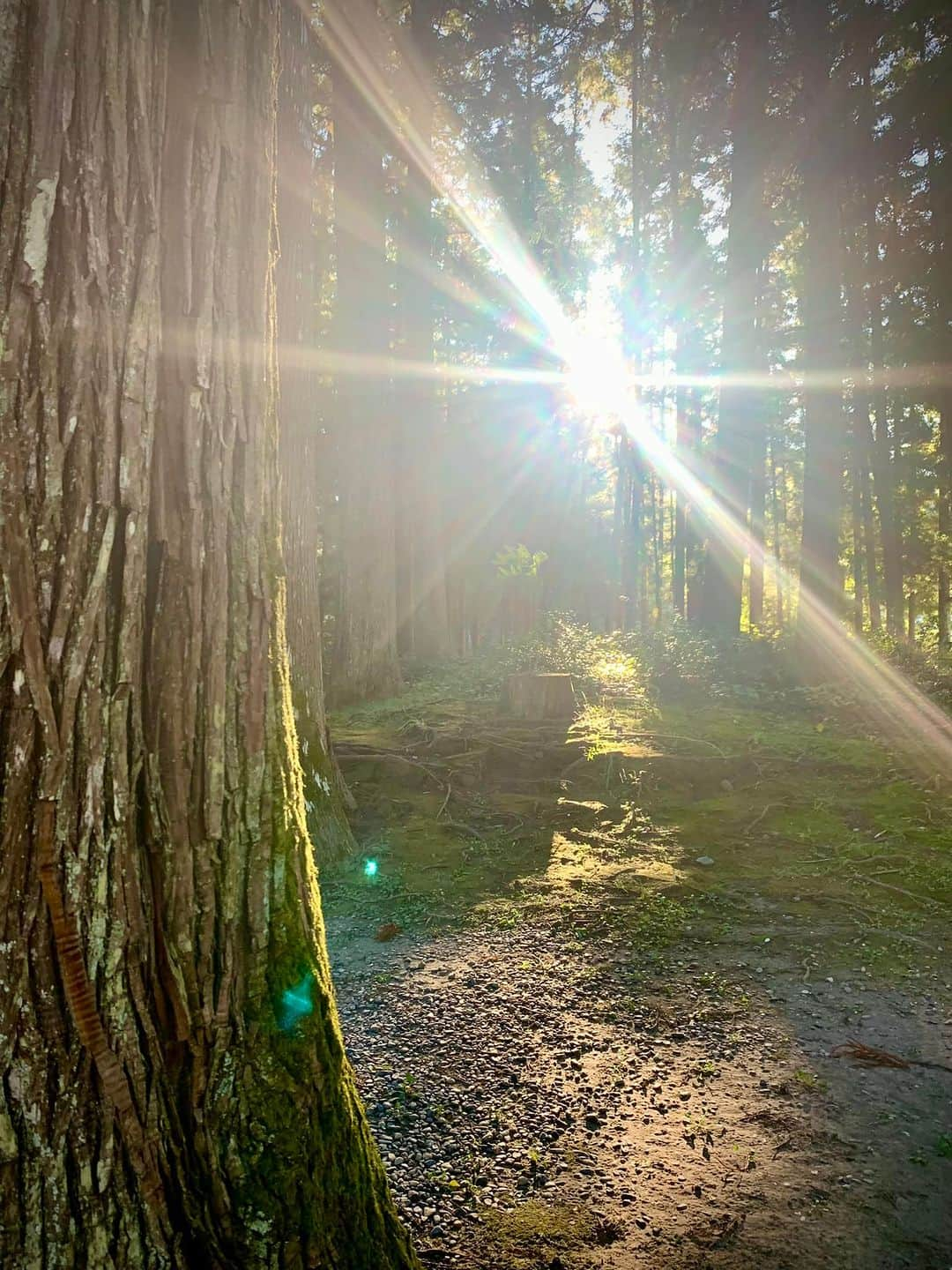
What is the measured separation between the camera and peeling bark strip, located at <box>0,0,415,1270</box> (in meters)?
1.36

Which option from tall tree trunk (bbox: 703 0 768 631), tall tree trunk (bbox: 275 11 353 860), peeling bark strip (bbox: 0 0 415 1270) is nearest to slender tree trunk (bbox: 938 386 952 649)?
tall tree trunk (bbox: 703 0 768 631)

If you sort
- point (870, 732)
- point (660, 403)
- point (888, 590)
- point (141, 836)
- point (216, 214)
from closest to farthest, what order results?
point (141, 836), point (216, 214), point (870, 732), point (888, 590), point (660, 403)

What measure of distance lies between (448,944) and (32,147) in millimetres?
4018

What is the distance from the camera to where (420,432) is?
15547mm

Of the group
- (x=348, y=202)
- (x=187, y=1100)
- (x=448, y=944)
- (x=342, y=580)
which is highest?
(x=348, y=202)

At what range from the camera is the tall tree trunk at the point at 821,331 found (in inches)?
517

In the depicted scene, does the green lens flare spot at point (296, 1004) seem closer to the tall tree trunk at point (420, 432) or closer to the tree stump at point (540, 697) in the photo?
the tree stump at point (540, 697)

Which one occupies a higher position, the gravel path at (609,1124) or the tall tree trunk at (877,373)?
the tall tree trunk at (877,373)

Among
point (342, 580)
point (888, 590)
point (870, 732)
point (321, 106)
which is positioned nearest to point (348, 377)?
point (342, 580)

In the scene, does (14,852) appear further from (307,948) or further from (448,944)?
(448,944)

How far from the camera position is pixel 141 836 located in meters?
1.55

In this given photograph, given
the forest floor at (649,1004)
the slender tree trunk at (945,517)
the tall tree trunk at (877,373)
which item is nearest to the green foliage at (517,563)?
the tall tree trunk at (877,373)

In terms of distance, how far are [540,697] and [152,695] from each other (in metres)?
8.25

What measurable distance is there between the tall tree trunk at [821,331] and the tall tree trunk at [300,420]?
389 inches
